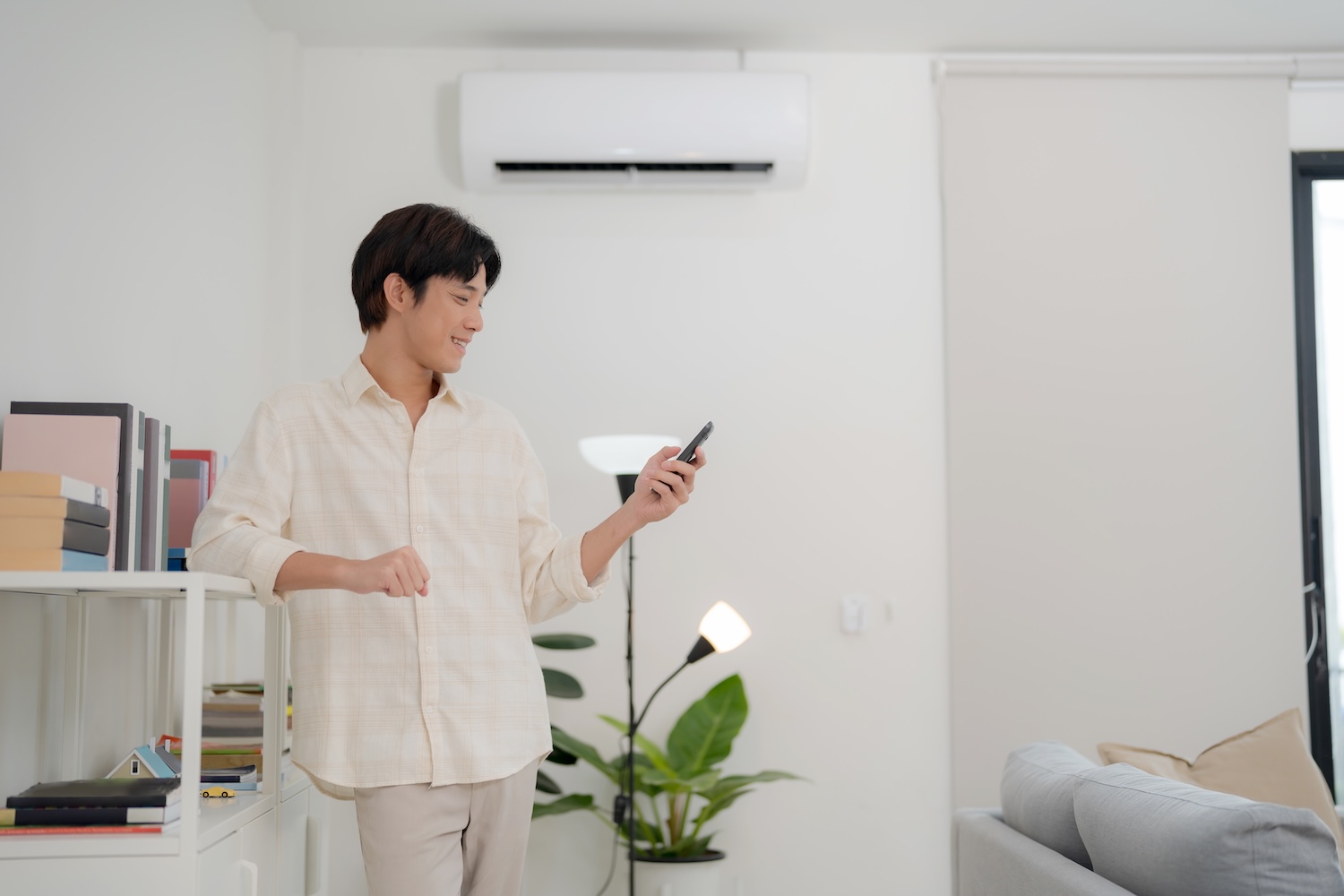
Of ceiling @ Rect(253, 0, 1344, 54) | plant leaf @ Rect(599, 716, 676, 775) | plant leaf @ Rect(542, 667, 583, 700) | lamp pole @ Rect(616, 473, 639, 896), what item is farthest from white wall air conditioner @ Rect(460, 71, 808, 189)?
plant leaf @ Rect(599, 716, 676, 775)

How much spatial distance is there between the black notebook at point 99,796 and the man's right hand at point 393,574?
372 millimetres

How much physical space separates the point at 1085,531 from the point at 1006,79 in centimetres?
133

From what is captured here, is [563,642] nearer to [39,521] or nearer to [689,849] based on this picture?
[689,849]

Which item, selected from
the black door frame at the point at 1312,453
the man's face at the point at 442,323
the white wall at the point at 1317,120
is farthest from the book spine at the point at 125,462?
the white wall at the point at 1317,120

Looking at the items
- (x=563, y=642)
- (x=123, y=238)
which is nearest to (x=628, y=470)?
(x=563, y=642)

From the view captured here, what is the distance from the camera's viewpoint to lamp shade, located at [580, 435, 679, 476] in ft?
9.10

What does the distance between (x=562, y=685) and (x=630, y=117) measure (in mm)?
1491

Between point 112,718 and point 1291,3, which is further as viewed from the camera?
point 1291,3

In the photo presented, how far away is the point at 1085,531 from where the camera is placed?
3.15 m

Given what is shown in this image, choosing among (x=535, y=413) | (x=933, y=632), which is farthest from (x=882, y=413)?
(x=535, y=413)

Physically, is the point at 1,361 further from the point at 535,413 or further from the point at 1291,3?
the point at 1291,3

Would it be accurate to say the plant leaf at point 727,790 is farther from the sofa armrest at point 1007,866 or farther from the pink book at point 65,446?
the pink book at point 65,446

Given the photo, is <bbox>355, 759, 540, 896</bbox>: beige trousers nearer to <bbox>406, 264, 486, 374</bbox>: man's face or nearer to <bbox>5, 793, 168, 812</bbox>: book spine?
<bbox>5, 793, 168, 812</bbox>: book spine

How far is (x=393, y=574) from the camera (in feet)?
4.09
